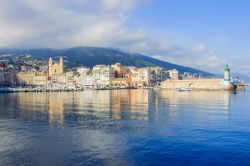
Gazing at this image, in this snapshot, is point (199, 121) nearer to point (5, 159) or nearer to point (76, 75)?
point (5, 159)

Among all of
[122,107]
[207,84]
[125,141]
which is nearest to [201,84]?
[207,84]

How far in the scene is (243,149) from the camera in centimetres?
2250

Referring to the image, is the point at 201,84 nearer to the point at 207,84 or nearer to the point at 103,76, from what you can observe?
the point at 207,84

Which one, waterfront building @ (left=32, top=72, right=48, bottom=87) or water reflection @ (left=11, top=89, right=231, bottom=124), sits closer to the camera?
water reflection @ (left=11, top=89, right=231, bottom=124)

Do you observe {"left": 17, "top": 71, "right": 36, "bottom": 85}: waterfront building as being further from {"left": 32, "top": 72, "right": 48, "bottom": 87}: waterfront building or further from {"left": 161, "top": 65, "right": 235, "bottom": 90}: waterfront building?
{"left": 161, "top": 65, "right": 235, "bottom": 90}: waterfront building

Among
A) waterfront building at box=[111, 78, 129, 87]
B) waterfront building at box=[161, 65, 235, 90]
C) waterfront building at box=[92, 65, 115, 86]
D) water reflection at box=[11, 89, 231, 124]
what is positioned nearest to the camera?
water reflection at box=[11, 89, 231, 124]

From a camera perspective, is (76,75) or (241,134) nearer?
(241,134)

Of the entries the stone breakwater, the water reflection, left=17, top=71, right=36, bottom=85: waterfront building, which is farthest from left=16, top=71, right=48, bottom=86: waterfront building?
the water reflection

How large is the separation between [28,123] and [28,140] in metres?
8.71

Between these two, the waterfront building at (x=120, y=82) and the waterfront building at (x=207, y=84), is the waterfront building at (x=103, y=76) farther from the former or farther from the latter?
the waterfront building at (x=207, y=84)

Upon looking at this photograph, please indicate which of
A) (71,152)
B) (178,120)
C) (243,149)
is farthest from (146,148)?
(178,120)

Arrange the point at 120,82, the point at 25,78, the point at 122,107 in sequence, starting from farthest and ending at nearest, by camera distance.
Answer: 1. the point at 25,78
2. the point at 120,82
3. the point at 122,107

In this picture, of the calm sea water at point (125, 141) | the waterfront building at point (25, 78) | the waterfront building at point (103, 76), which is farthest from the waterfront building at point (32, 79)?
the calm sea water at point (125, 141)

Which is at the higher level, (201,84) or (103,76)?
(103,76)
